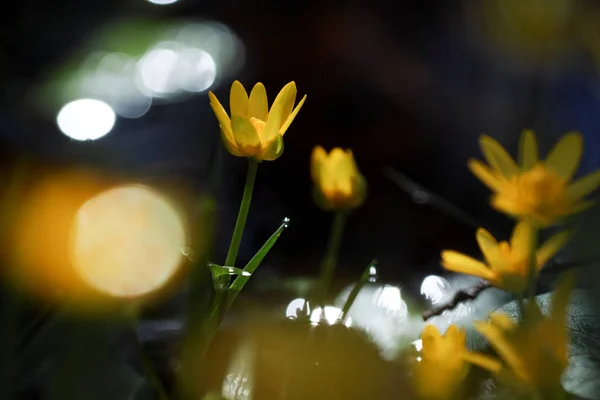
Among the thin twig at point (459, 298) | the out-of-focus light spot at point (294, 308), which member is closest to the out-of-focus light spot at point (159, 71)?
the out-of-focus light spot at point (294, 308)

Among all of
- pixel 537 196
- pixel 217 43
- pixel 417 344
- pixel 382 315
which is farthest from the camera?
pixel 217 43

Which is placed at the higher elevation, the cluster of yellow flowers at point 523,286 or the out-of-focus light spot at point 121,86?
the out-of-focus light spot at point 121,86

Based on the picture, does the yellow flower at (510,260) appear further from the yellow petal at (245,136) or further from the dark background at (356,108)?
the dark background at (356,108)

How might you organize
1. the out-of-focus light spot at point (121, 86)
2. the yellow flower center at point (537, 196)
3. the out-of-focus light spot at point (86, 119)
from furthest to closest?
the out-of-focus light spot at point (121, 86) < the out-of-focus light spot at point (86, 119) < the yellow flower center at point (537, 196)

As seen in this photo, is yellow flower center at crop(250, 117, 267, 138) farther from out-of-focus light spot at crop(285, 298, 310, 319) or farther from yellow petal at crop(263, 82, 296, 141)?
out-of-focus light spot at crop(285, 298, 310, 319)

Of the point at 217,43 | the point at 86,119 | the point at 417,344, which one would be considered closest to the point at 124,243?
the point at 417,344

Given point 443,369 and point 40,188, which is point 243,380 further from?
point 40,188

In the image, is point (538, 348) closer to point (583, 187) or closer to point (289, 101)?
point (583, 187)
